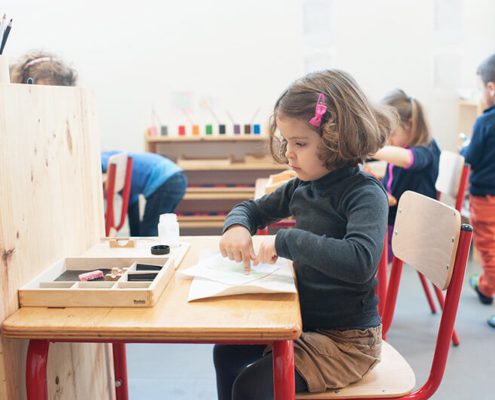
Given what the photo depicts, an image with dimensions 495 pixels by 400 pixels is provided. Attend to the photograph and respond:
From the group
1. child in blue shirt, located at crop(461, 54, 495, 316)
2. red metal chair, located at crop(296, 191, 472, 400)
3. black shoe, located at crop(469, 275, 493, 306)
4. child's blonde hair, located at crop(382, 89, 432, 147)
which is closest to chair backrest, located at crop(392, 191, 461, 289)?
red metal chair, located at crop(296, 191, 472, 400)

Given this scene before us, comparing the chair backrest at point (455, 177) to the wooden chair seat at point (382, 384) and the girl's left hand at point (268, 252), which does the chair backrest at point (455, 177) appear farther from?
the girl's left hand at point (268, 252)

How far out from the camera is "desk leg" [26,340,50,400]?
36.6 inches

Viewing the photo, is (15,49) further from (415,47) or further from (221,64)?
(415,47)

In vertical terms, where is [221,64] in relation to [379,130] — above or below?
above

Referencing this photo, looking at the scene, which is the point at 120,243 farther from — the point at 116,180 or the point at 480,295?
the point at 480,295

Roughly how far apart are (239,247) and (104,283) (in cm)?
29

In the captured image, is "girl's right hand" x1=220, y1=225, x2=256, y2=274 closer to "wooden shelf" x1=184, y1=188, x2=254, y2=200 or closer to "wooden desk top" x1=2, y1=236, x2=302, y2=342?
"wooden desk top" x1=2, y1=236, x2=302, y2=342

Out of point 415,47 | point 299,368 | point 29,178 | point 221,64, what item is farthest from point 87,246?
point 415,47

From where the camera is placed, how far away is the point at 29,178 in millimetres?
1029

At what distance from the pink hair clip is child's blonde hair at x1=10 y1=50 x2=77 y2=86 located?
1302 millimetres

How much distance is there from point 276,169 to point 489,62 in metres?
1.87

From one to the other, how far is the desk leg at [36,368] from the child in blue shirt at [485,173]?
2.06 metres

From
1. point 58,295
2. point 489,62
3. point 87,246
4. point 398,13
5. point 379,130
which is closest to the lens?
point 58,295

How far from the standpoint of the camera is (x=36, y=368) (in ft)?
3.05
